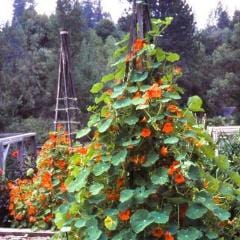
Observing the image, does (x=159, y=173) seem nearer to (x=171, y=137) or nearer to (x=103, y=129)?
(x=171, y=137)

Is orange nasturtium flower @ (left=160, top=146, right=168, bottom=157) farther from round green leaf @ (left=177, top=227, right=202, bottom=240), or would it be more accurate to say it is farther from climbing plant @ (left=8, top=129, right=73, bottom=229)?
climbing plant @ (left=8, top=129, right=73, bottom=229)

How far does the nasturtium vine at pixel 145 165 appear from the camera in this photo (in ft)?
5.09

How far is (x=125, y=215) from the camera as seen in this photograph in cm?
155

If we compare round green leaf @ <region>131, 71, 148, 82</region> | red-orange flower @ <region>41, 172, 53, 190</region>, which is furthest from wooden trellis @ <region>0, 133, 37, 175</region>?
round green leaf @ <region>131, 71, 148, 82</region>

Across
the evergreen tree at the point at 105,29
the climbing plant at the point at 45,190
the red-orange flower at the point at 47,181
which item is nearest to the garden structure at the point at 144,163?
the red-orange flower at the point at 47,181

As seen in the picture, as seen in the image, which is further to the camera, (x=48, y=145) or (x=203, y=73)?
(x=203, y=73)

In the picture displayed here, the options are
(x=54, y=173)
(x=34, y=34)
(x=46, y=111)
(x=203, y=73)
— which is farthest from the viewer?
(x=203, y=73)

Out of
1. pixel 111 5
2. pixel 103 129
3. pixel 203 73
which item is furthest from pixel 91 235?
pixel 111 5

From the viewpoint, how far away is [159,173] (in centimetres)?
156

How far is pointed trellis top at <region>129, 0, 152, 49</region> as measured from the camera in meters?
1.74

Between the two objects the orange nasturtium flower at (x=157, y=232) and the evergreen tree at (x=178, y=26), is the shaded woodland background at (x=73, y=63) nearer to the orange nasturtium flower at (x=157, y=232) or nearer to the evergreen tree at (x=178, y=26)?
the evergreen tree at (x=178, y=26)

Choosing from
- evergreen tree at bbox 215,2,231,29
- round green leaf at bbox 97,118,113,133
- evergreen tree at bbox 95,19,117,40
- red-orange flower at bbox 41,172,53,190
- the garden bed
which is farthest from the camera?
evergreen tree at bbox 215,2,231,29

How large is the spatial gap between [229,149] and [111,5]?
20.5 m

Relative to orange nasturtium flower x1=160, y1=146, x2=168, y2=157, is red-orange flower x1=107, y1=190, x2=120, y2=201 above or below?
below
